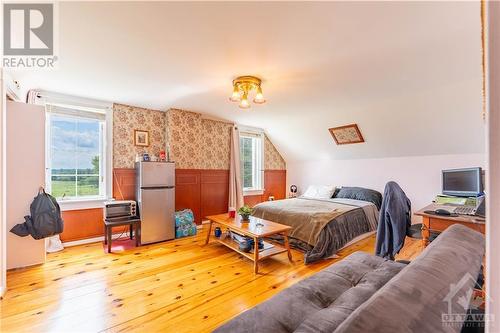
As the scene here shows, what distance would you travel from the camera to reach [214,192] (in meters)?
4.82

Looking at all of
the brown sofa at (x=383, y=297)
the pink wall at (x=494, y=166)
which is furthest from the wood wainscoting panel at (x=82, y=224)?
the pink wall at (x=494, y=166)

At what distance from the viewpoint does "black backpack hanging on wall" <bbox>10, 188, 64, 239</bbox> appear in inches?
101

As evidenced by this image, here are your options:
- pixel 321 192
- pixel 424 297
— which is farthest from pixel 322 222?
pixel 424 297

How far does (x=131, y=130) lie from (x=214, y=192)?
6.51 feet

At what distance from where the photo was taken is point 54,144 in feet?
11.0

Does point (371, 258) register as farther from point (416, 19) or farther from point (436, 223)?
point (416, 19)

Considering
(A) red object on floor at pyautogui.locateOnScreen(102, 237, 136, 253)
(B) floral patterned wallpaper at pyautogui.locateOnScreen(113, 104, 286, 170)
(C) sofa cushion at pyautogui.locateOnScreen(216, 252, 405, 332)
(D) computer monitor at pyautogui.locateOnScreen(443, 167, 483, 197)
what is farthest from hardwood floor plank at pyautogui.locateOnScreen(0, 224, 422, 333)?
(B) floral patterned wallpaper at pyautogui.locateOnScreen(113, 104, 286, 170)

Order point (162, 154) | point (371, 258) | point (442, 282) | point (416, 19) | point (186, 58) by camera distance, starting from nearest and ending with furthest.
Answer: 1. point (442, 282)
2. point (416, 19)
3. point (371, 258)
4. point (186, 58)
5. point (162, 154)

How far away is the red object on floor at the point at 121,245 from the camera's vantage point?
3.26m

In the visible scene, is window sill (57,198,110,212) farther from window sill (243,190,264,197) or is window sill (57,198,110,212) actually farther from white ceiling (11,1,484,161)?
window sill (243,190,264,197)

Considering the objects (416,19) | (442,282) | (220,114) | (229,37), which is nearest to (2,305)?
(229,37)

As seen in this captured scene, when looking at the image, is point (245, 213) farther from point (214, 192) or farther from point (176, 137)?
point (176, 137)

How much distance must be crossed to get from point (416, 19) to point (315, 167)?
420 cm

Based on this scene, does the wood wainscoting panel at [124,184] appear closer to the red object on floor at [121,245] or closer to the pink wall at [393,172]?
the red object on floor at [121,245]
